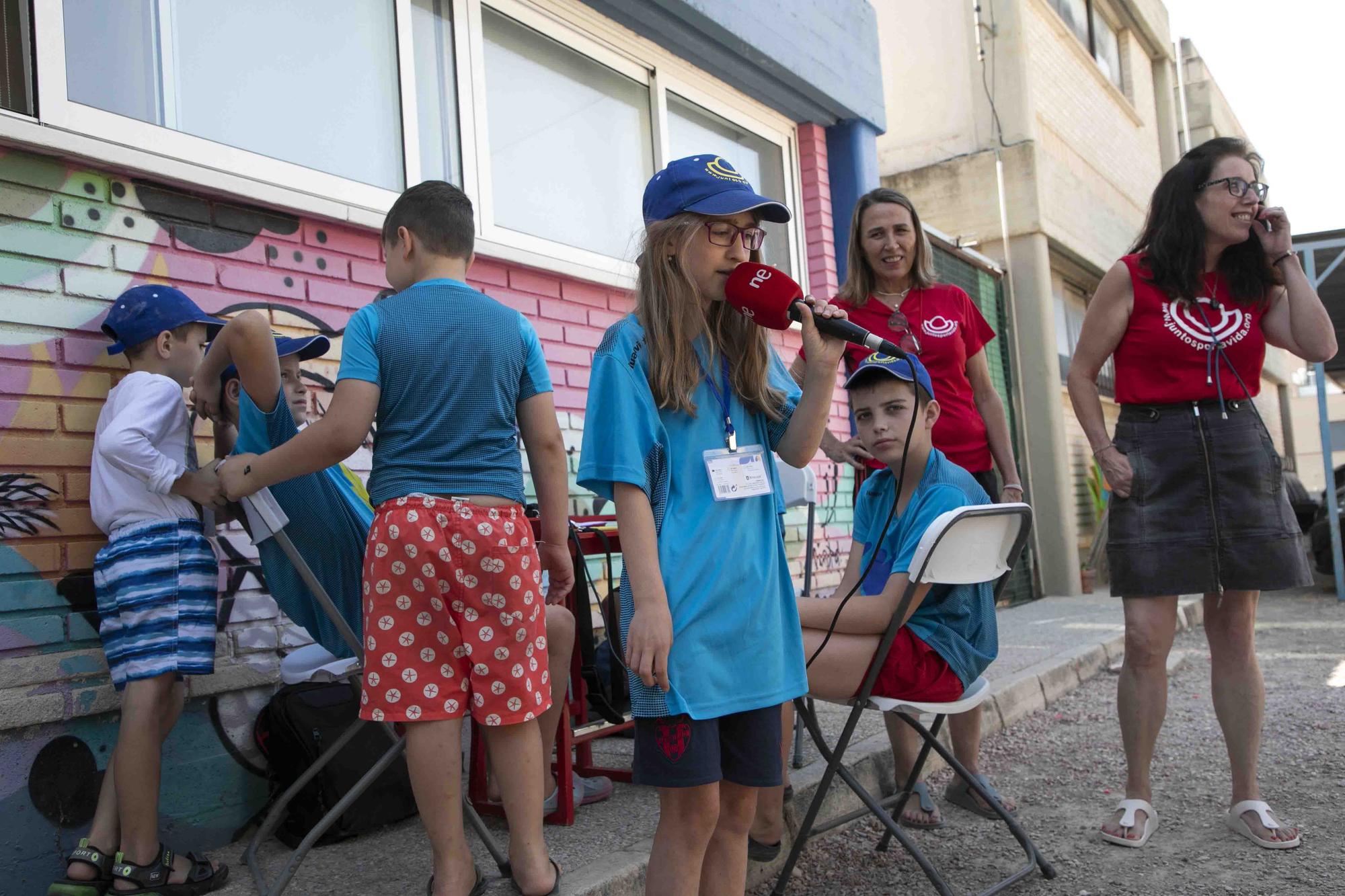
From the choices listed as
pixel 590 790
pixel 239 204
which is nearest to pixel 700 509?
pixel 590 790

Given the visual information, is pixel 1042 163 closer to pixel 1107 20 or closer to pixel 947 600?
pixel 1107 20

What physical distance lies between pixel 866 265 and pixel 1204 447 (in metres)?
1.29

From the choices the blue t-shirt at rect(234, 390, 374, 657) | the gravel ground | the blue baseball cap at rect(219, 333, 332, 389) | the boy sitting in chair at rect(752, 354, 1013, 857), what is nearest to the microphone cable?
the boy sitting in chair at rect(752, 354, 1013, 857)

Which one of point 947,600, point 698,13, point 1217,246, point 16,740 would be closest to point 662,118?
point 698,13

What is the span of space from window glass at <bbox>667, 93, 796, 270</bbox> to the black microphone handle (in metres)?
4.48

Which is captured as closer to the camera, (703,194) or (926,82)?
(703,194)

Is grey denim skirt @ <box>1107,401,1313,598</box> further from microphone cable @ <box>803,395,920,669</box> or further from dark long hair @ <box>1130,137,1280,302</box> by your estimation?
microphone cable @ <box>803,395,920,669</box>

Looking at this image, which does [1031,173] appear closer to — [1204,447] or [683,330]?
[1204,447]

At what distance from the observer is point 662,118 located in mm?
6211

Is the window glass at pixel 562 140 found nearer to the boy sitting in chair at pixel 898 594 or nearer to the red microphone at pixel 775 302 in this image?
the boy sitting in chair at pixel 898 594

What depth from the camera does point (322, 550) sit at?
296cm

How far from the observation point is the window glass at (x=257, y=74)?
347cm

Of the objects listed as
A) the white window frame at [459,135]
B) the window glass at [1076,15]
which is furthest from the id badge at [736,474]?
the window glass at [1076,15]

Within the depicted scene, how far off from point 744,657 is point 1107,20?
15505 millimetres
